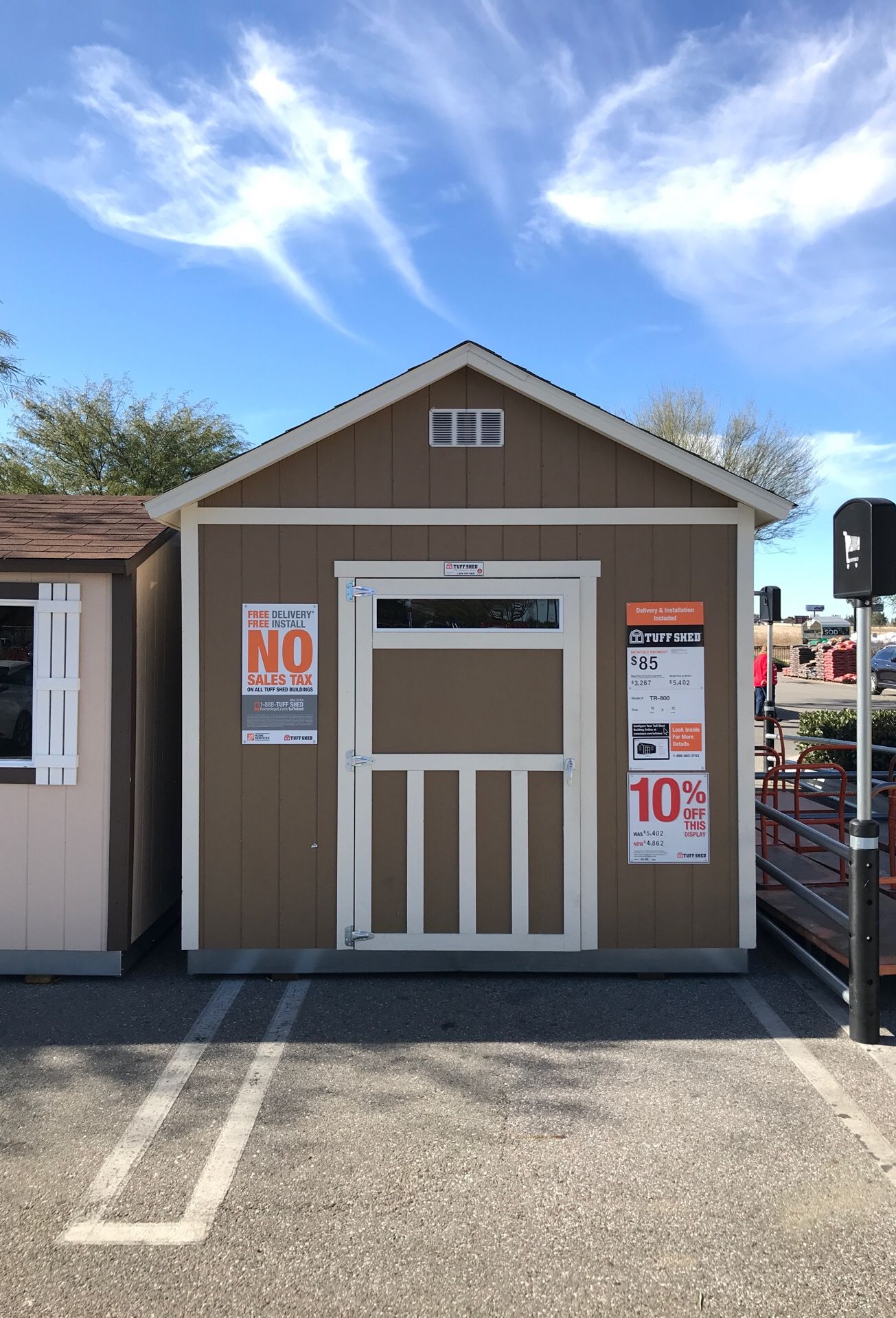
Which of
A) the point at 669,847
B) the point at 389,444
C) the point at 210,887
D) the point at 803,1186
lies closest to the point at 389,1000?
the point at 210,887

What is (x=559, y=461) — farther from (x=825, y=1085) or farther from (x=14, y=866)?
(x=14, y=866)

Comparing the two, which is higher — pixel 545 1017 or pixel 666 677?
pixel 666 677

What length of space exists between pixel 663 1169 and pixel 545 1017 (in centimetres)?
144

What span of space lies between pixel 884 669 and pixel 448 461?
91.9 ft

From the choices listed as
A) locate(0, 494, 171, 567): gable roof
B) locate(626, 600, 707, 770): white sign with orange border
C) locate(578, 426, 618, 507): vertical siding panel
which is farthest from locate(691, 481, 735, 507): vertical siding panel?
locate(0, 494, 171, 567): gable roof

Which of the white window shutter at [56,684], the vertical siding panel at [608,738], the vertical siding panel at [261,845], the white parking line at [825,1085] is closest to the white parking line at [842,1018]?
the white parking line at [825,1085]

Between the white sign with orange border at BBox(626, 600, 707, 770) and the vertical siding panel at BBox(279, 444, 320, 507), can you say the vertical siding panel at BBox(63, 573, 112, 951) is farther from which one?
the white sign with orange border at BBox(626, 600, 707, 770)

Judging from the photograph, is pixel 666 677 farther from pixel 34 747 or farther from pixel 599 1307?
pixel 34 747

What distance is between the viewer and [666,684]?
536 cm

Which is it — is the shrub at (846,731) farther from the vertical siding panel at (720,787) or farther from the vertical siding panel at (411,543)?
the vertical siding panel at (411,543)

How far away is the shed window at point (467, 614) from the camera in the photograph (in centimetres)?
536

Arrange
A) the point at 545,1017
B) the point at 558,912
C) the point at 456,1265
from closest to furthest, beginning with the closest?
the point at 456,1265
the point at 545,1017
the point at 558,912

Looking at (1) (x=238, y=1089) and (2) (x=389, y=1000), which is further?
(2) (x=389, y=1000)

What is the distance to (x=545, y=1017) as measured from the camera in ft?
15.6
